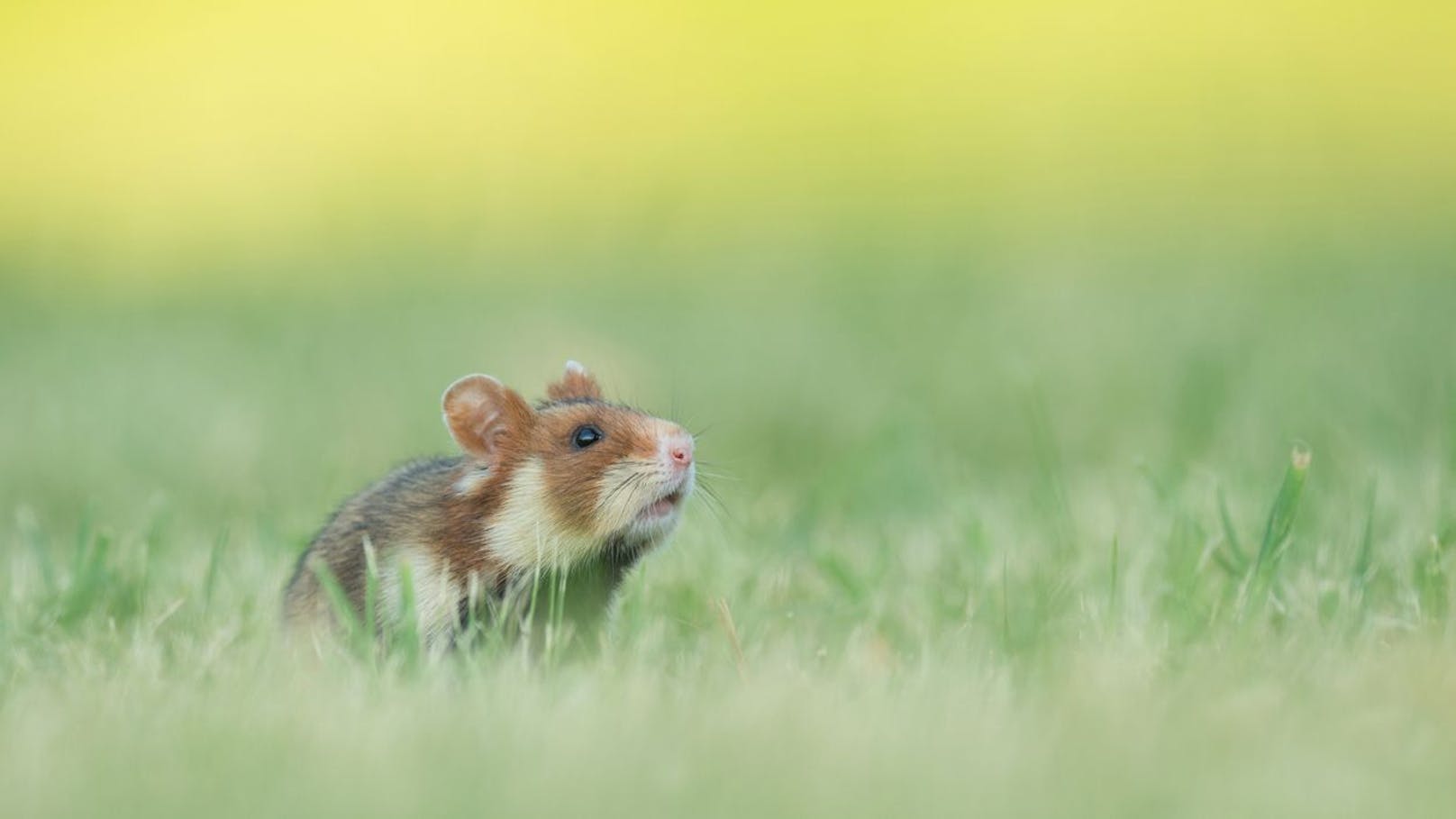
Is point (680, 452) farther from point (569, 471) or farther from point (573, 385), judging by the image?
point (573, 385)

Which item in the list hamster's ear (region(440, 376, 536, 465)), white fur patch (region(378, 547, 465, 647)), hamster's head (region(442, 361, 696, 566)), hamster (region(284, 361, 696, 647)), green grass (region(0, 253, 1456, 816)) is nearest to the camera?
green grass (region(0, 253, 1456, 816))

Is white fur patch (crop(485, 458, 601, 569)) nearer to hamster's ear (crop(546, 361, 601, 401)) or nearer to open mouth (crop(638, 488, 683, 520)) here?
open mouth (crop(638, 488, 683, 520))

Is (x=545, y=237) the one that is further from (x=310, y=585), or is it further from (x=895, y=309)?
(x=310, y=585)

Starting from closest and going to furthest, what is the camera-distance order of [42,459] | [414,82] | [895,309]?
[42,459]
[895,309]
[414,82]

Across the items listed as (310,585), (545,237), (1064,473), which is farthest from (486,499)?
(545,237)

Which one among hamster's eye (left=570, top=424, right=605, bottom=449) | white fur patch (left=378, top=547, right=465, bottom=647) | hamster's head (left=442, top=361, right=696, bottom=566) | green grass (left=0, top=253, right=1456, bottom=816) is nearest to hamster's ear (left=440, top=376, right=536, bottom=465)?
hamster's head (left=442, top=361, right=696, bottom=566)

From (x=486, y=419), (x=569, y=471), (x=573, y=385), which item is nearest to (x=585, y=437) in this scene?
(x=569, y=471)

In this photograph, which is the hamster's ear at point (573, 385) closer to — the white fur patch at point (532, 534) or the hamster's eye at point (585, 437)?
the hamster's eye at point (585, 437)
